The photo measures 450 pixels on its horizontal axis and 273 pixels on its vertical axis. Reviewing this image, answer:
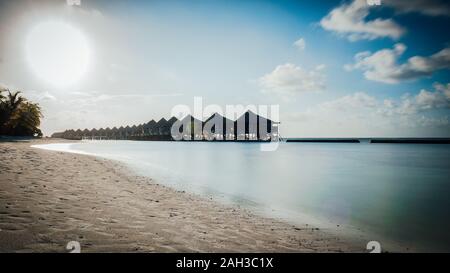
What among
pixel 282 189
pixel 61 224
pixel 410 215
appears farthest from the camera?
pixel 282 189

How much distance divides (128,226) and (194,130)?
169 m

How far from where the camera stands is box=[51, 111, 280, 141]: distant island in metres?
165

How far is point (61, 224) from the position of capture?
16.1 ft

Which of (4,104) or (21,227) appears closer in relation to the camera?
(21,227)

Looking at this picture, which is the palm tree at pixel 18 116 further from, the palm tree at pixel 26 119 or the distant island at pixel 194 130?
the distant island at pixel 194 130

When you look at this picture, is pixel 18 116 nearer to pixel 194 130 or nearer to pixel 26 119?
pixel 26 119

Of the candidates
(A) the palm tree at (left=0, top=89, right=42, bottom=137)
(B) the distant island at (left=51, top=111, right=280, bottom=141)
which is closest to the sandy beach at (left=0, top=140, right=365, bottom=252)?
(A) the palm tree at (left=0, top=89, right=42, bottom=137)

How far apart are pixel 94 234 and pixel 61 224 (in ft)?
2.99

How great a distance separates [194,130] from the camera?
173 metres

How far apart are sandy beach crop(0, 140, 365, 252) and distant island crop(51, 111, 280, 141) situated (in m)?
156

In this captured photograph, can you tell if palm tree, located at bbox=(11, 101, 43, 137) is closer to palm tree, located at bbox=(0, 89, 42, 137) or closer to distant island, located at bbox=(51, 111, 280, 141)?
→ palm tree, located at bbox=(0, 89, 42, 137)

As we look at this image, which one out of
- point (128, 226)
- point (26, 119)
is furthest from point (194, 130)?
point (128, 226)
